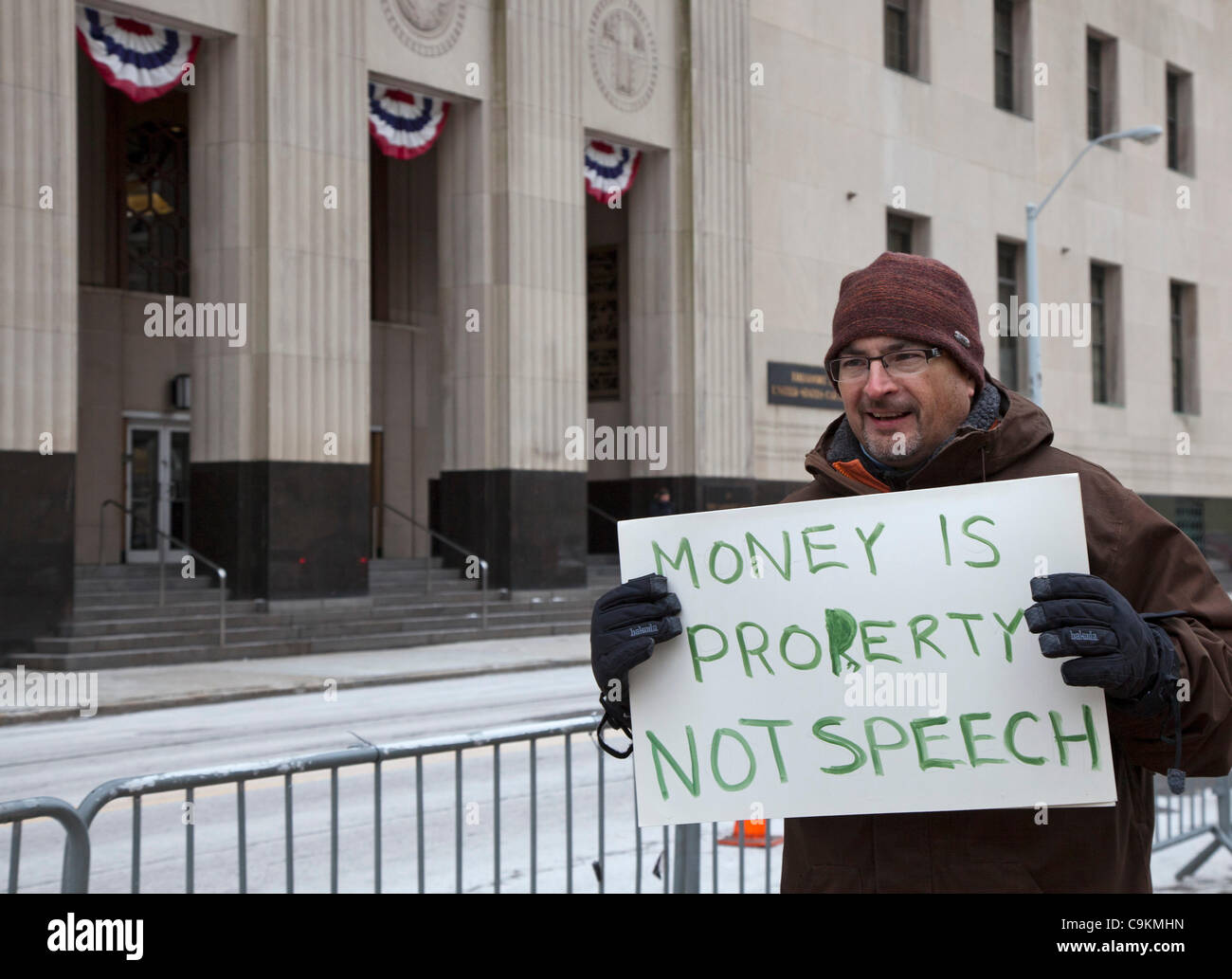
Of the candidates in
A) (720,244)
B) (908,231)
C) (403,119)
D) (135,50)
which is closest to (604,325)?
(720,244)

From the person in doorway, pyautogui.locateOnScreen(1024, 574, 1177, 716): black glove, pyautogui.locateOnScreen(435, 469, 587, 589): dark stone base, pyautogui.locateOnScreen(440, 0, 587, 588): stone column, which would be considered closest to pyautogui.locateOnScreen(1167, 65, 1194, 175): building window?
the person in doorway

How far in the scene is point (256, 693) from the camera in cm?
1560

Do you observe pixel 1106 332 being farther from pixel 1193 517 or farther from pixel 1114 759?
pixel 1114 759

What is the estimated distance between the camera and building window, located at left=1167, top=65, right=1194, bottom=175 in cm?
4131

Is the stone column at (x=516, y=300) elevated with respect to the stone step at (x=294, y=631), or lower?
elevated

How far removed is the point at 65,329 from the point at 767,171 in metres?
15.7

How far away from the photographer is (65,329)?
17.5 metres

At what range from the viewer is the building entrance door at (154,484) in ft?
81.8

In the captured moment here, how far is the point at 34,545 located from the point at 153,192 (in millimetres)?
10284

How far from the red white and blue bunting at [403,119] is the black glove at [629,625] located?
20822 millimetres

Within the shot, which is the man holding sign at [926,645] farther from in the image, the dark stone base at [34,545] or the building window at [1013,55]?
the building window at [1013,55]

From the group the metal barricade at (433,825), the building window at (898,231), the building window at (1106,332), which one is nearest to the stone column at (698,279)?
the building window at (898,231)
